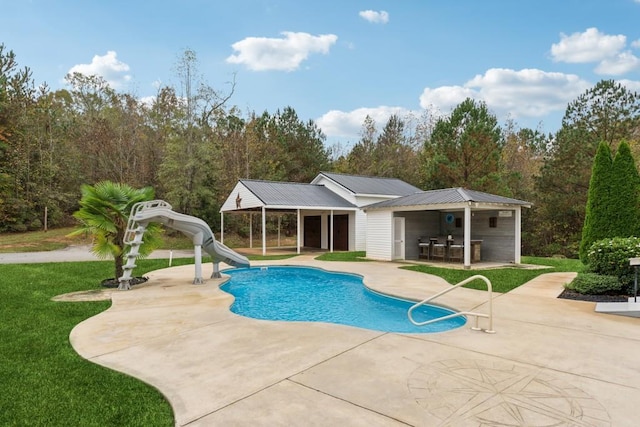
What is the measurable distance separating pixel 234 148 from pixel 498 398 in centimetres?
2758

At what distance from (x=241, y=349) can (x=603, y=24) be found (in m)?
18.5

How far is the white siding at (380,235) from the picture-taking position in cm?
1460

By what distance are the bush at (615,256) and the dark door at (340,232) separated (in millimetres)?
12552

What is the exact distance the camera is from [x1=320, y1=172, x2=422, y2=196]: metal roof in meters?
20.2

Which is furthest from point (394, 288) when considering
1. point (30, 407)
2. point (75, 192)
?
point (75, 192)

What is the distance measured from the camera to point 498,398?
10.7ft

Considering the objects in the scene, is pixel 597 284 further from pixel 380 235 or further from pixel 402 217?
pixel 380 235

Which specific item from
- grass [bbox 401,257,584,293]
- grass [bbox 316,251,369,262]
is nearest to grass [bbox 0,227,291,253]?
grass [bbox 316,251,369,262]

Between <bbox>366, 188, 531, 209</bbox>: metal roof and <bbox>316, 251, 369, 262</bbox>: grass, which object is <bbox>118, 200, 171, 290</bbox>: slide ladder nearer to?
<bbox>316, 251, 369, 262</bbox>: grass

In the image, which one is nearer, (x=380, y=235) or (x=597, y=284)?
(x=597, y=284)

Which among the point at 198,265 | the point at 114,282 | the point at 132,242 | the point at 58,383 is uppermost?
the point at 132,242

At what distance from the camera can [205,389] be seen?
3473 millimetres

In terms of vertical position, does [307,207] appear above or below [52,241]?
above

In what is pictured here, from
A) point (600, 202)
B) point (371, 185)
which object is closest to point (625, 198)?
point (600, 202)
